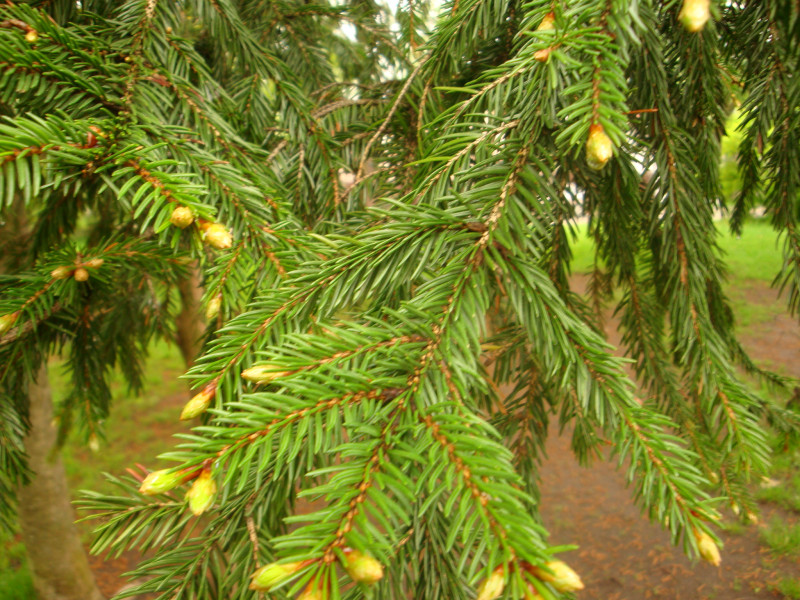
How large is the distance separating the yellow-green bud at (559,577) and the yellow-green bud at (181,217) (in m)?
0.57

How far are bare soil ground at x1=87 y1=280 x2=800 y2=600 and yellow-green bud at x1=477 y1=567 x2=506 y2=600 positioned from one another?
136 cm

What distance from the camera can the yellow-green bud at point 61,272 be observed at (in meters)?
0.95

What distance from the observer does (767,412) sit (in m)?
1.18

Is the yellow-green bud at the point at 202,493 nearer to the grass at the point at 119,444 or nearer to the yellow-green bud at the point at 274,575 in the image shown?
the yellow-green bud at the point at 274,575

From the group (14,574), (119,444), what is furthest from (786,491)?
(119,444)

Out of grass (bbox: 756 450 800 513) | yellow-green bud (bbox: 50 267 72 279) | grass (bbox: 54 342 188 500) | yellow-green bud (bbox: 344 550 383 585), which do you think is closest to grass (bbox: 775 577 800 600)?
grass (bbox: 756 450 800 513)

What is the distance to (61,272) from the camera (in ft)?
3.13

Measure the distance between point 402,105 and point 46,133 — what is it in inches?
32.1

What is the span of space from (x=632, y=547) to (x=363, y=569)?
3631 millimetres

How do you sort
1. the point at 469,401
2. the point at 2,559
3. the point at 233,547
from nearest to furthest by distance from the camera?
the point at 469,401 < the point at 233,547 < the point at 2,559

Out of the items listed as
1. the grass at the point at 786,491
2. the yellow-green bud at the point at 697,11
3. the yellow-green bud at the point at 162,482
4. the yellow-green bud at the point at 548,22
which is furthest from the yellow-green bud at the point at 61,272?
the grass at the point at 786,491

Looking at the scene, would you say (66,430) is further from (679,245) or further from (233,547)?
(679,245)

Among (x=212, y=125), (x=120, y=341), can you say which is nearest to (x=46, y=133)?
(x=212, y=125)

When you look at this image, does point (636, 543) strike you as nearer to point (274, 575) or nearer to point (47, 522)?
point (47, 522)
